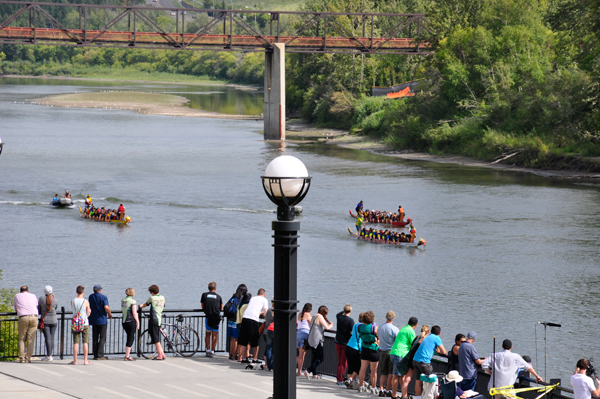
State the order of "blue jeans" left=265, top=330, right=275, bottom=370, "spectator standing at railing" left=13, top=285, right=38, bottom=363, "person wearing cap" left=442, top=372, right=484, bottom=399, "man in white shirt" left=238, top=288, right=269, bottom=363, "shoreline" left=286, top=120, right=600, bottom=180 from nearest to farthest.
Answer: "person wearing cap" left=442, top=372, right=484, bottom=399 < "blue jeans" left=265, top=330, right=275, bottom=370 < "spectator standing at railing" left=13, top=285, right=38, bottom=363 < "man in white shirt" left=238, top=288, right=269, bottom=363 < "shoreline" left=286, top=120, right=600, bottom=180

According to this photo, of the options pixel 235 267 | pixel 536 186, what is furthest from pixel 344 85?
pixel 235 267

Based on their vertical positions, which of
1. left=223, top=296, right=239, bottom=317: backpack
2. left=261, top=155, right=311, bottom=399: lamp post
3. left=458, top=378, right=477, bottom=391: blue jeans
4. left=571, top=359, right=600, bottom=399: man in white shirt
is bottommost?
left=458, top=378, right=477, bottom=391: blue jeans

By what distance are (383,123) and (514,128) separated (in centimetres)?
2193

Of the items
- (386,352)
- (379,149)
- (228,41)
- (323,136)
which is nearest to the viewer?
(386,352)

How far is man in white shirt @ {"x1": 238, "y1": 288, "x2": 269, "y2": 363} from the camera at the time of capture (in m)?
17.0

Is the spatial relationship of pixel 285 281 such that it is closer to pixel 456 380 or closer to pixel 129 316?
pixel 456 380

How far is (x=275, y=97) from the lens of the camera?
9706 cm

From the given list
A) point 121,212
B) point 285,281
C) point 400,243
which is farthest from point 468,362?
point 121,212

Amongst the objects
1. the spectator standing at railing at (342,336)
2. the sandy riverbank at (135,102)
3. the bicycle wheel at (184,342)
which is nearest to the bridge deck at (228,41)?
the sandy riverbank at (135,102)

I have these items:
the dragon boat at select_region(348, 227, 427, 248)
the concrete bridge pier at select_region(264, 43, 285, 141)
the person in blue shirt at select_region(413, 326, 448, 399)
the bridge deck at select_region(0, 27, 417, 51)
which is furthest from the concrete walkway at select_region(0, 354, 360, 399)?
the bridge deck at select_region(0, 27, 417, 51)

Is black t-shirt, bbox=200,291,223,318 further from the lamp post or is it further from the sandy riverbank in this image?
the sandy riverbank

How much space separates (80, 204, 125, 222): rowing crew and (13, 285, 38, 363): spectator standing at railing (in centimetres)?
3174

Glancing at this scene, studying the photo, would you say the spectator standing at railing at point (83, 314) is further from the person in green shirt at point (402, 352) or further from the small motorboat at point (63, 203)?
the small motorboat at point (63, 203)

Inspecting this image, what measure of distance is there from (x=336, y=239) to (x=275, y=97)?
54894 mm
